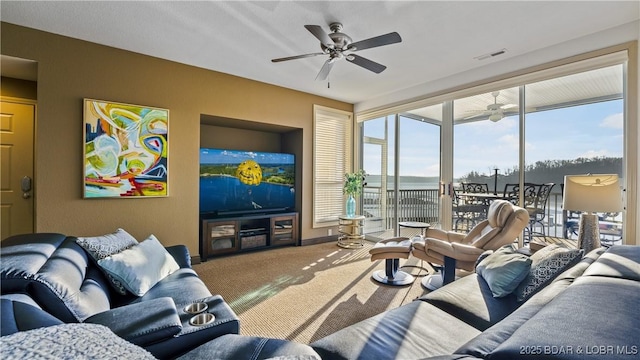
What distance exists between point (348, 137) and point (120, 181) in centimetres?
388

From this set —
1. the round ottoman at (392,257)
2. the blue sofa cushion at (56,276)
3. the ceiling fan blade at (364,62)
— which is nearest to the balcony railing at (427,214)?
the round ottoman at (392,257)

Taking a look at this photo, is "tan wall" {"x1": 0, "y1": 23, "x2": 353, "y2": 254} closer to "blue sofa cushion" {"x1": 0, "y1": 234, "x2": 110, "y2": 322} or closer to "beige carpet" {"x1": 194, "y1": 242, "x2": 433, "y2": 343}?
"beige carpet" {"x1": 194, "y1": 242, "x2": 433, "y2": 343}

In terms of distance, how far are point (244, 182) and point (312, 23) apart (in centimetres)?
268

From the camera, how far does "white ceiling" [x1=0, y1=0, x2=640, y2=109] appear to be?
2.43m

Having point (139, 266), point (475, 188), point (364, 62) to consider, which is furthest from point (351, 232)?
point (139, 266)

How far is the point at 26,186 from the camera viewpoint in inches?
131

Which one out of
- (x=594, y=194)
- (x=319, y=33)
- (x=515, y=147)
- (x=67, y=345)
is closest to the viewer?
(x=67, y=345)

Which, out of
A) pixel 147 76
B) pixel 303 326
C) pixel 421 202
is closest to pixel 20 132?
pixel 147 76

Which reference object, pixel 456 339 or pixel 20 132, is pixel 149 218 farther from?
pixel 456 339

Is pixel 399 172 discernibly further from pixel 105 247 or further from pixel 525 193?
pixel 105 247

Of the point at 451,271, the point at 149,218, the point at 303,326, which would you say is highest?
the point at 149,218

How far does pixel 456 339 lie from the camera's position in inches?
53.1

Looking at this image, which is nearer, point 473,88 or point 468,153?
point 473,88

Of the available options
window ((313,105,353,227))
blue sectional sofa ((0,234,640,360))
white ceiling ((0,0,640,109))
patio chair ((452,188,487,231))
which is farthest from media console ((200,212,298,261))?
patio chair ((452,188,487,231))
